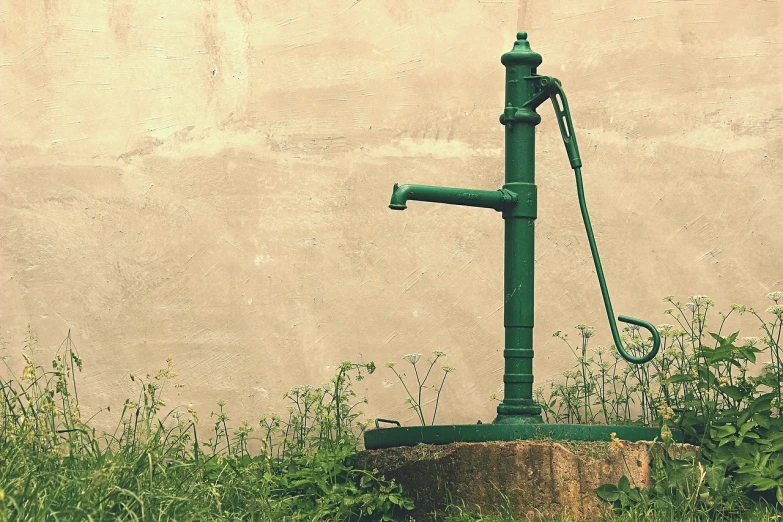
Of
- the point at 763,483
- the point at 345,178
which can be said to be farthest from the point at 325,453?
the point at 763,483

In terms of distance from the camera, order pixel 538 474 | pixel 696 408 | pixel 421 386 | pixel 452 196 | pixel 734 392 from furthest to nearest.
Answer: pixel 421 386 < pixel 696 408 < pixel 734 392 < pixel 452 196 < pixel 538 474

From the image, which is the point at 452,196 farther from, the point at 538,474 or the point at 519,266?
the point at 538,474

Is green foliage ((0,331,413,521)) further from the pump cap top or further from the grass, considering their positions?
the pump cap top

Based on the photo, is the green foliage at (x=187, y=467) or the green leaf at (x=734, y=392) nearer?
the green foliage at (x=187, y=467)

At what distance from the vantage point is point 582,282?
3.83 metres

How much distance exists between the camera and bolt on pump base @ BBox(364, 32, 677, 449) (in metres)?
2.73

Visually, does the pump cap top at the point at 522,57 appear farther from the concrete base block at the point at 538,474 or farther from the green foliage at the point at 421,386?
the green foliage at the point at 421,386

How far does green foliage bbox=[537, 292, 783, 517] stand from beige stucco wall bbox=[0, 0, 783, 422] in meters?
0.15

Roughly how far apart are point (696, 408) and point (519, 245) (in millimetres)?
921

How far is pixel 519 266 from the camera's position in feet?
9.42

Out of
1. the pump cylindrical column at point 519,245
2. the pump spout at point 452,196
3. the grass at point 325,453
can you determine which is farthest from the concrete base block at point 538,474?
the pump spout at point 452,196

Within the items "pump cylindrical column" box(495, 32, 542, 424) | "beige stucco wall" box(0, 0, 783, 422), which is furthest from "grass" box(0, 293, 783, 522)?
"pump cylindrical column" box(495, 32, 542, 424)

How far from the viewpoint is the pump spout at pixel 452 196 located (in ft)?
8.93

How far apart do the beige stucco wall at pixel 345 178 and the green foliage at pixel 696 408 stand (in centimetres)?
15
